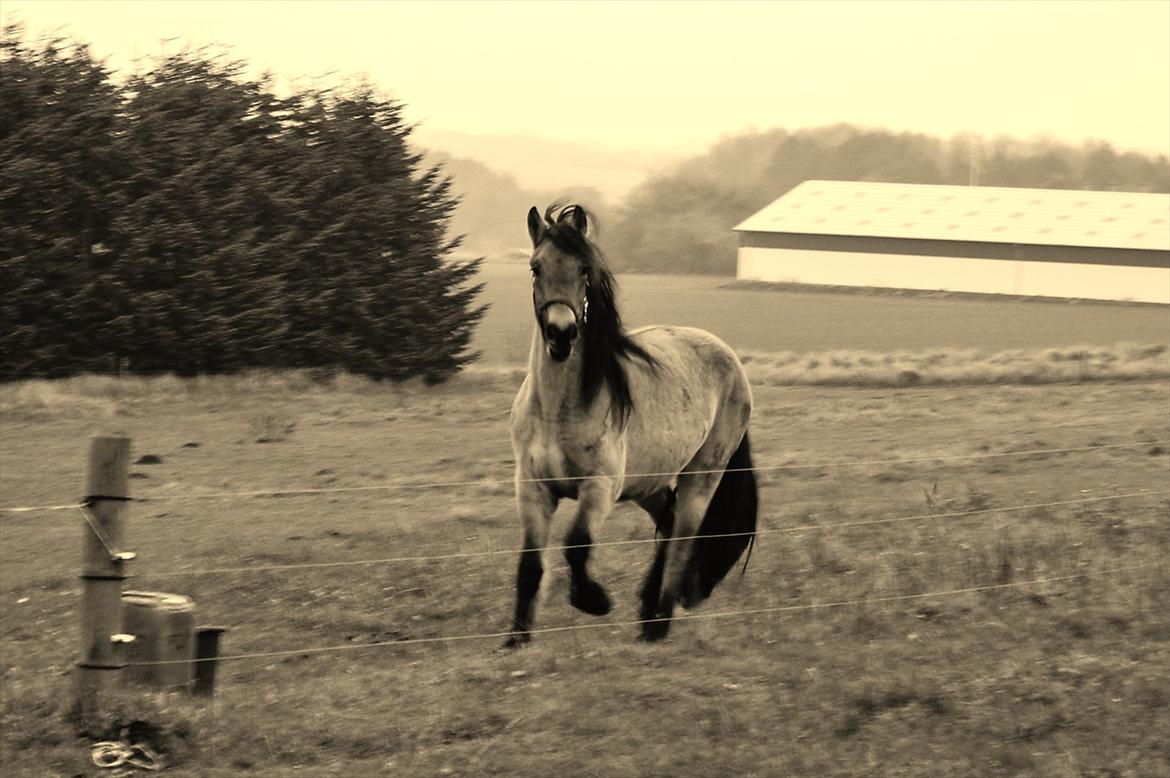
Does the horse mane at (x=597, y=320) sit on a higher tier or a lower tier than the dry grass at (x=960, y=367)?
higher

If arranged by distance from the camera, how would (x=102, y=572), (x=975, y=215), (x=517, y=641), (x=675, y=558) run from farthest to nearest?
(x=975, y=215)
(x=675, y=558)
(x=517, y=641)
(x=102, y=572)

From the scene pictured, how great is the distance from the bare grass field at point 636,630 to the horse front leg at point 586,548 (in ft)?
1.16

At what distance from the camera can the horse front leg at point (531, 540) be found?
24.9ft

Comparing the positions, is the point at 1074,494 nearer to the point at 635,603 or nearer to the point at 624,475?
the point at 635,603

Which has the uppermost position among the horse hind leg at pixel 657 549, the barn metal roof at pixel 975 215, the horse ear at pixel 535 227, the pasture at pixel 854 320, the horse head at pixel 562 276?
the horse ear at pixel 535 227

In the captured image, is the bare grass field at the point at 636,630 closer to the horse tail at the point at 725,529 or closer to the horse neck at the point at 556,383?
the horse tail at the point at 725,529

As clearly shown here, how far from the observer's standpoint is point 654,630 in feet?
27.8

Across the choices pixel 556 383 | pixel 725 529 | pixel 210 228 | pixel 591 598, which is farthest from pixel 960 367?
pixel 591 598

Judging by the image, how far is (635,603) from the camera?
967cm

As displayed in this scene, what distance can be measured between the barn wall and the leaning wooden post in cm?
5155

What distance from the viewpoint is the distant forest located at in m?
71.8

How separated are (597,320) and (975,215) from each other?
5500 centimetres

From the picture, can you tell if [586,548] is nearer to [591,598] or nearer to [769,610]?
[591,598]

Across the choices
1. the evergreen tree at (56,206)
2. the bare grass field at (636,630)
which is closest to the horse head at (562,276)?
the bare grass field at (636,630)
